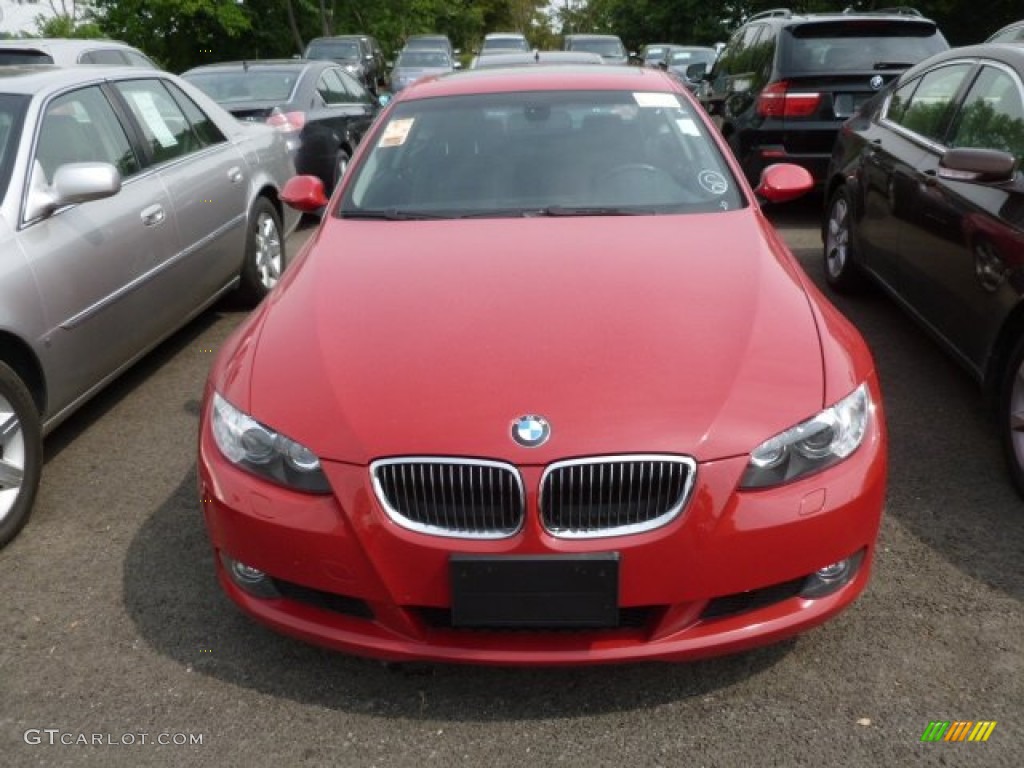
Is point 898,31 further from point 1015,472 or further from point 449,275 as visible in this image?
point 449,275

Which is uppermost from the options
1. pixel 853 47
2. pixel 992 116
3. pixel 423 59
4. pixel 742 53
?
pixel 992 116

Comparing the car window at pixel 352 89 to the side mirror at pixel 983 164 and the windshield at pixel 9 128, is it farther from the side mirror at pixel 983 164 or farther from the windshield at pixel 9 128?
the side mirror at pixel 983 164

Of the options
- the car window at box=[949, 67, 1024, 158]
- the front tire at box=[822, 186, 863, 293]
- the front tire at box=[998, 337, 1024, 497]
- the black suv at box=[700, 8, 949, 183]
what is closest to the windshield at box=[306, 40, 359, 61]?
the black suv at box=[700, 8, 949, 183]

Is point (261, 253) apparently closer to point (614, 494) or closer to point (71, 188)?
point (71, 188)

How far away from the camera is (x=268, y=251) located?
625 centimetres

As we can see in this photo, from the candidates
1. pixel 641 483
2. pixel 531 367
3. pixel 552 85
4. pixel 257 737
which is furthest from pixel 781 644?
pixel 552 85

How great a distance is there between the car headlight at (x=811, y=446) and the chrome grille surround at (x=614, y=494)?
0.55 feet

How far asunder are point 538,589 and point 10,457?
2199mm

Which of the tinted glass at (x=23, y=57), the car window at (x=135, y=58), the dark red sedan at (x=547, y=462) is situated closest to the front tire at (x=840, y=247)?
the dark red sedan at (x=547, y=462)

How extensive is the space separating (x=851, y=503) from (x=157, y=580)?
2.17 m

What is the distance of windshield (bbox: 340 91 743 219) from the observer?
11.9 ft

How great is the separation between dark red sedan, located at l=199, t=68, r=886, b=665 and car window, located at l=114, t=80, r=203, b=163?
2460 mm

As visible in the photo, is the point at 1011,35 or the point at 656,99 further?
the point at 1011,35

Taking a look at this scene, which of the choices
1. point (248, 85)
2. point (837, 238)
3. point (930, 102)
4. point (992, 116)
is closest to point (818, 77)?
point (837, 238)
